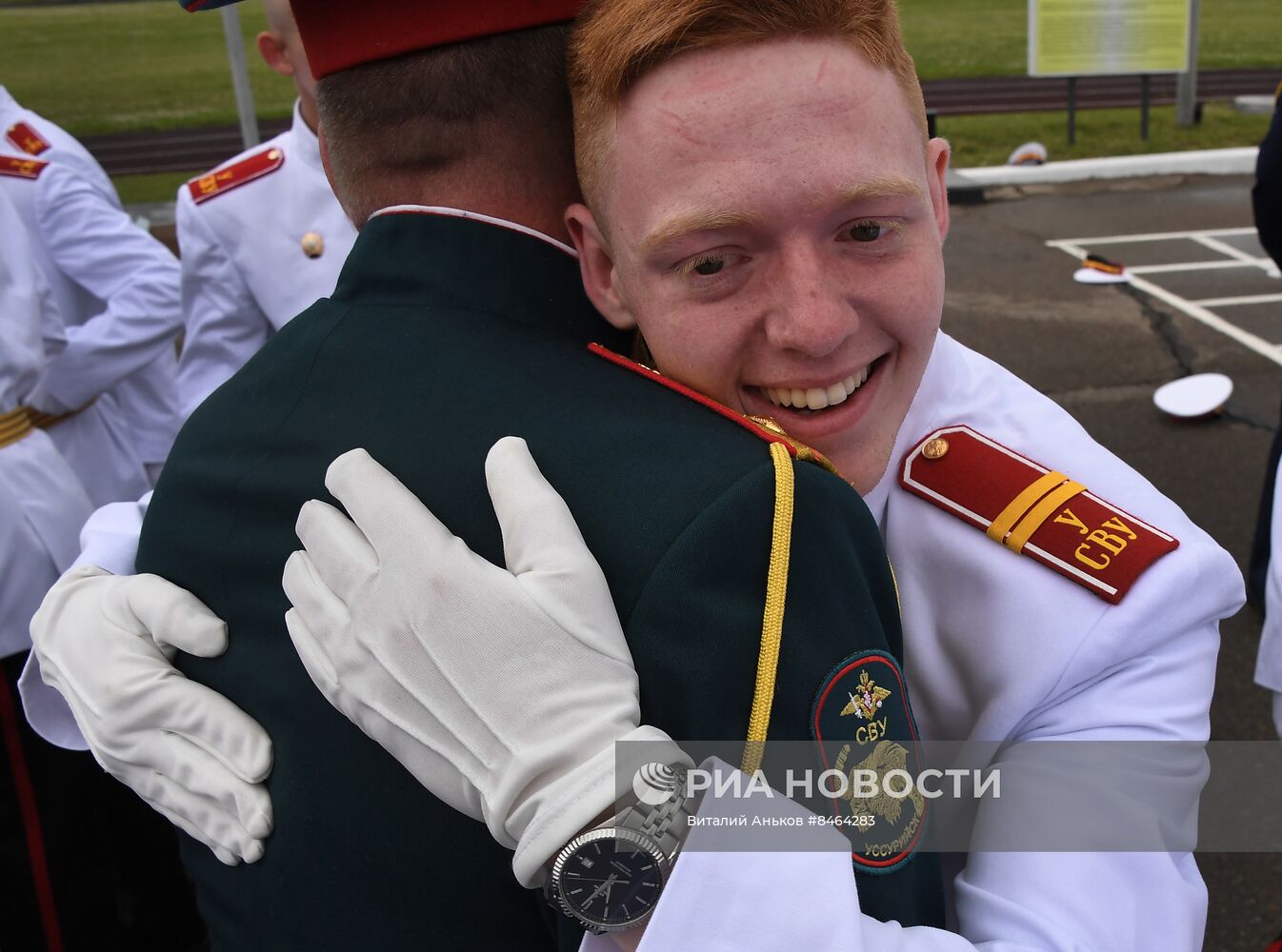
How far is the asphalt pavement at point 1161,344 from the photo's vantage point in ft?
11.1

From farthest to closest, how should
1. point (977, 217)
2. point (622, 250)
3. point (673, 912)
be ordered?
1. point (977, 217)
2. point (622, 250)
3. point (673, 912)

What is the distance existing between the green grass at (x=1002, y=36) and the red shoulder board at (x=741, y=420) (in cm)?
1867

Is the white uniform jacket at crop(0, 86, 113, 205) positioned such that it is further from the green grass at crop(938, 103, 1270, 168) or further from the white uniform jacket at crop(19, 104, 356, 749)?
the green grass at crop(938, 103, 1270, 168)

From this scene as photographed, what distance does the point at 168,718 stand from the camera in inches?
48.2

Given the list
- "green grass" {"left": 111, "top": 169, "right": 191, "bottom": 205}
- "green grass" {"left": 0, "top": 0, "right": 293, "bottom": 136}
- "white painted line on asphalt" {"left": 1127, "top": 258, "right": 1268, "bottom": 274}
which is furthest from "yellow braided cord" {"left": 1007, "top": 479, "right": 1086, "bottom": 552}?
"green grass" {"left": 0, "top": 0, "right": 293, "bottom": 136}

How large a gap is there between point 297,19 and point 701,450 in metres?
0.72

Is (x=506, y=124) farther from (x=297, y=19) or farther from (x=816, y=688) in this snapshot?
(x=816, y=688)

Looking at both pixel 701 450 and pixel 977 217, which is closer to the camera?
pixel 701 450

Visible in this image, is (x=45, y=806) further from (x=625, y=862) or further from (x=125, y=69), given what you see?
(x=125, y=69)

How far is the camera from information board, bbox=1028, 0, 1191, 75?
11.3m

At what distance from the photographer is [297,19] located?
133 cm

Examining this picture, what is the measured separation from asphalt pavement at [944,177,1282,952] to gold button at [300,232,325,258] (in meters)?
2.17

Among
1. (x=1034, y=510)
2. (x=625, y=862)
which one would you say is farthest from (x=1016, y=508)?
(x=625, y=862)

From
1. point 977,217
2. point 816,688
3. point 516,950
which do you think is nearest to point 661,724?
point 816,688
